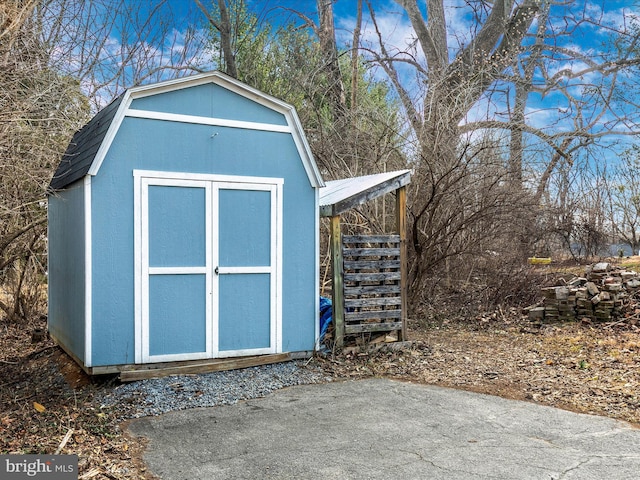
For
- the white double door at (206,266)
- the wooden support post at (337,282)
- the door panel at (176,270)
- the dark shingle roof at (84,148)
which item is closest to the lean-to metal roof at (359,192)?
the wooden support post at (337,282)

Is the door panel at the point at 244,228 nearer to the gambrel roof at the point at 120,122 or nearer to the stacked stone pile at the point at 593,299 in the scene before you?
the gambrel roof at the point at 120,122

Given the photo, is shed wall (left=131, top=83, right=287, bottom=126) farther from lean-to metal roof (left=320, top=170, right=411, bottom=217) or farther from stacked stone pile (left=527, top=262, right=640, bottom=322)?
stacked stone pile (left=527, top=262, right=640, bottom=322)

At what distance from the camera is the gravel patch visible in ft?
16.8

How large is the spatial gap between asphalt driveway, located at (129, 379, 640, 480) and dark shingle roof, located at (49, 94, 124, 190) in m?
2.65

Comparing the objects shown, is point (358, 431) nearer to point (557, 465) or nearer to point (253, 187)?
point (557, 465)

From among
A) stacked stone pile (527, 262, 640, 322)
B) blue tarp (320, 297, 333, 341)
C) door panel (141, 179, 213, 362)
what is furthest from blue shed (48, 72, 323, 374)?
stacked stone pile (527, 262, 640, 322)

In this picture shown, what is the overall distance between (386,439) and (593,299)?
5.98 meters

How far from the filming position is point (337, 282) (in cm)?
684

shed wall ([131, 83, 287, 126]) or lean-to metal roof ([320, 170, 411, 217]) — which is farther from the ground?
shed wall ([131, 83, 287, 126])

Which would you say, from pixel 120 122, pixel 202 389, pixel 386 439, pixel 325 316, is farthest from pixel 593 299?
pixel 120 122

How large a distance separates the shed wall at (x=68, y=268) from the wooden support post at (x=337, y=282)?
277 centimetres

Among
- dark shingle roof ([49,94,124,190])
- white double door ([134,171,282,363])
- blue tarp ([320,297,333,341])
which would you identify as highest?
dark shingle roof ([49,94,124,190])

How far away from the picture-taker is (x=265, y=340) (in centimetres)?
633

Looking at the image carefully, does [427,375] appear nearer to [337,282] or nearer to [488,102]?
[337,282]
